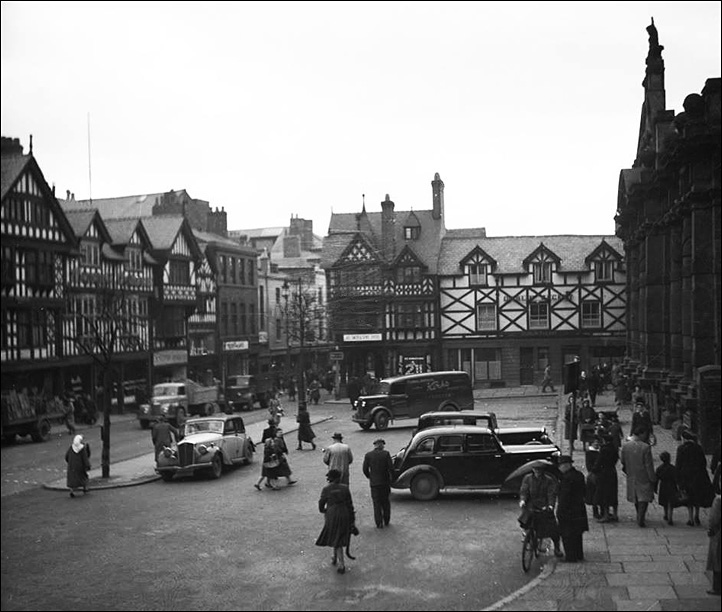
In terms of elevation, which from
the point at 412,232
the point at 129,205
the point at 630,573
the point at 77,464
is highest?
the point at 129,205

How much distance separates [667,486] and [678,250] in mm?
17187

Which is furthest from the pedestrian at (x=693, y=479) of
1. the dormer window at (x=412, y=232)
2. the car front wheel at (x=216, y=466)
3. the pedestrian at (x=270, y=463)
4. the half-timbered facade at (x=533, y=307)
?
the dormer window at (x=412, y=232)

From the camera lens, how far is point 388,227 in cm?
5803

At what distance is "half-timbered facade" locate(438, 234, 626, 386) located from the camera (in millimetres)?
57812

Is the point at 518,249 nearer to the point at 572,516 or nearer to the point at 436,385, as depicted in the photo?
the point at 436,385

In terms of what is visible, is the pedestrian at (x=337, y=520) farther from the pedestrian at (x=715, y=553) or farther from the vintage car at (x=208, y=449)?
the vintage car at (x=208, y=449)

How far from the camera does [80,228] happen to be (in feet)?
134

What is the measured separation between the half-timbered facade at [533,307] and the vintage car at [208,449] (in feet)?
101

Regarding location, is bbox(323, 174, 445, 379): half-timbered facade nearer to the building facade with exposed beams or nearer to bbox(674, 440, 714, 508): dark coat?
the building facade with exposed beams

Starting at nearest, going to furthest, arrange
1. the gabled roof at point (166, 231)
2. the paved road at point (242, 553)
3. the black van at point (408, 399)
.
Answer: the paved road at point (242, 553) → the black van at point (408, 399) → the gabled roof at point (166, 231)

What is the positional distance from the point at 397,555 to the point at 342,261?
28.0 metres

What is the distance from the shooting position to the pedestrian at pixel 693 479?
16.6m

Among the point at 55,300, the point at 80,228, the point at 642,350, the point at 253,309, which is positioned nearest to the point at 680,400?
the point at 642,350

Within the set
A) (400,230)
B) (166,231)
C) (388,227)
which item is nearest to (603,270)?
(400,230)
